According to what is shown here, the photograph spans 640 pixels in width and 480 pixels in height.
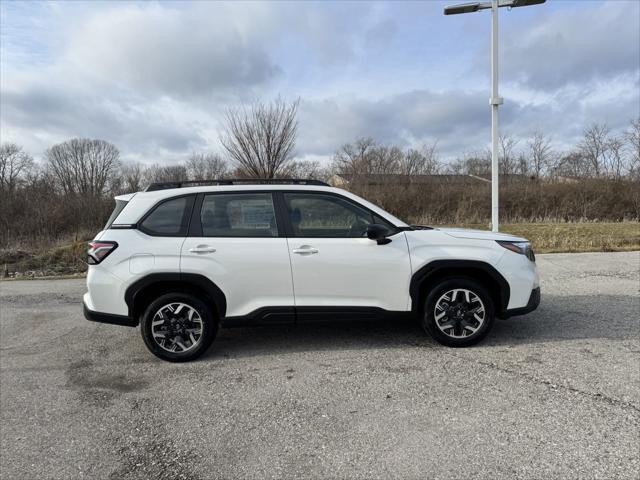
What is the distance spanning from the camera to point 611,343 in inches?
183

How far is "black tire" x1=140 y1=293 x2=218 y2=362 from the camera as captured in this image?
14.4ft

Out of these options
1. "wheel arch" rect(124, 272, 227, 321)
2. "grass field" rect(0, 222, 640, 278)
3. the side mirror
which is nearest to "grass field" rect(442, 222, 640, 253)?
"grass field" rect(0, 222, 640, 278)

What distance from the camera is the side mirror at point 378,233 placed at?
14.3 feet

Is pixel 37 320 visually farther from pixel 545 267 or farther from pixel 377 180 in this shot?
pixel 377 180

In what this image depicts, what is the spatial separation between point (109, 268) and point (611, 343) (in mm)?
5235

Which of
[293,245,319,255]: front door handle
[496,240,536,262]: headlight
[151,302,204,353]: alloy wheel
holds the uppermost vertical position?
[293,245,319,255]: front door handle

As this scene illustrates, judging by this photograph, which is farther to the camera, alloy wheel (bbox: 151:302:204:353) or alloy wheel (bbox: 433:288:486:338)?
alloy wheel (bbox: 433:288:486:338)

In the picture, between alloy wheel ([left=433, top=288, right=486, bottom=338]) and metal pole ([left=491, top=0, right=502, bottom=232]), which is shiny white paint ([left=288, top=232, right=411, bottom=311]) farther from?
metal pole ([left=491, top=0, right=502, bottom=232])

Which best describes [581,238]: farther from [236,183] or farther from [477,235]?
[236,183]

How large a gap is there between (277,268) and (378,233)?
3.50ft

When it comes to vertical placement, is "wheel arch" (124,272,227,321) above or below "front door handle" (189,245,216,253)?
below

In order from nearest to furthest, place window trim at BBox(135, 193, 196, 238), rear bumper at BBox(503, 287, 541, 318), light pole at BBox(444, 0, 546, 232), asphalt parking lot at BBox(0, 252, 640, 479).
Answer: asphalt parking lot at BBox(0, 252, 640, 479)
window trim at BBox(135, 193, 196, 238)
rear bumper at BBox(503, 287, 541, 318)
light pole at BBox(444, 0, 546, 232)

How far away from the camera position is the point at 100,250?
4.35 meters

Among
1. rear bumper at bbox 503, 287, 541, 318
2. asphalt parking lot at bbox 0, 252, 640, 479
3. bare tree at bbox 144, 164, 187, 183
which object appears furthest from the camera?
bare tree at bbox 144, 164, 187, 183
